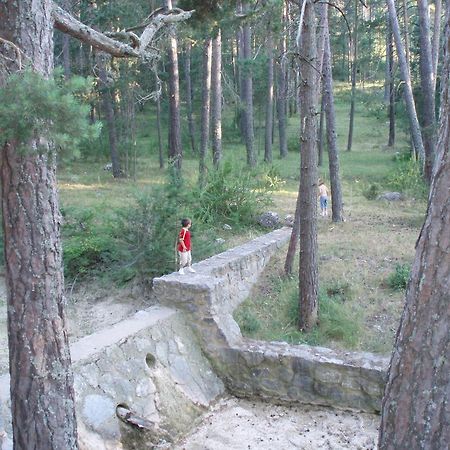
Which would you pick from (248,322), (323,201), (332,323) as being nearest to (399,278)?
(332,323)

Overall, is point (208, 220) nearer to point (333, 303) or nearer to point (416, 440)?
point (333, 303)

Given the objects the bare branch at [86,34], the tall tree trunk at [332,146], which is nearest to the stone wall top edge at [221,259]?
the tall tree trunk at [332,146]

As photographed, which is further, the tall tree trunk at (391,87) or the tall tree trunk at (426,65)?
the tall tree trunk at (391,87)

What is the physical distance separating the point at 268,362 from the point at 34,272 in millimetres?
4266

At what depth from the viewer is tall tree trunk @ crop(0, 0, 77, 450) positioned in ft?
13.0

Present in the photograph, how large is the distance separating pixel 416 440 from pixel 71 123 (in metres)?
2.68

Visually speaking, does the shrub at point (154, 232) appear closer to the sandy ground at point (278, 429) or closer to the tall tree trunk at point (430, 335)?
the sandy ground at point (278, 429)

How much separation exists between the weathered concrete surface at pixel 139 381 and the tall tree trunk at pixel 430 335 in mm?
3466

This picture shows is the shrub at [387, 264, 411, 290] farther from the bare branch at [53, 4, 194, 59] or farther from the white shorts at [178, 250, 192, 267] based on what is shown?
the bare branch at [53, 4, 194, 59]

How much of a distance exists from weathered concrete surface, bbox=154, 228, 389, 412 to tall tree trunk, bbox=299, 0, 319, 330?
4.57 ft

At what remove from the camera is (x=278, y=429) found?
687 cm

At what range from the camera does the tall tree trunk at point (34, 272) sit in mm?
3971

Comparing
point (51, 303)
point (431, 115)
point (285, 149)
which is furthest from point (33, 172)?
point (285, 149)

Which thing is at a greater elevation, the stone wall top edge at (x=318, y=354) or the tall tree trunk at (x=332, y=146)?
the tall tree trunk at (x=332, y=146)
